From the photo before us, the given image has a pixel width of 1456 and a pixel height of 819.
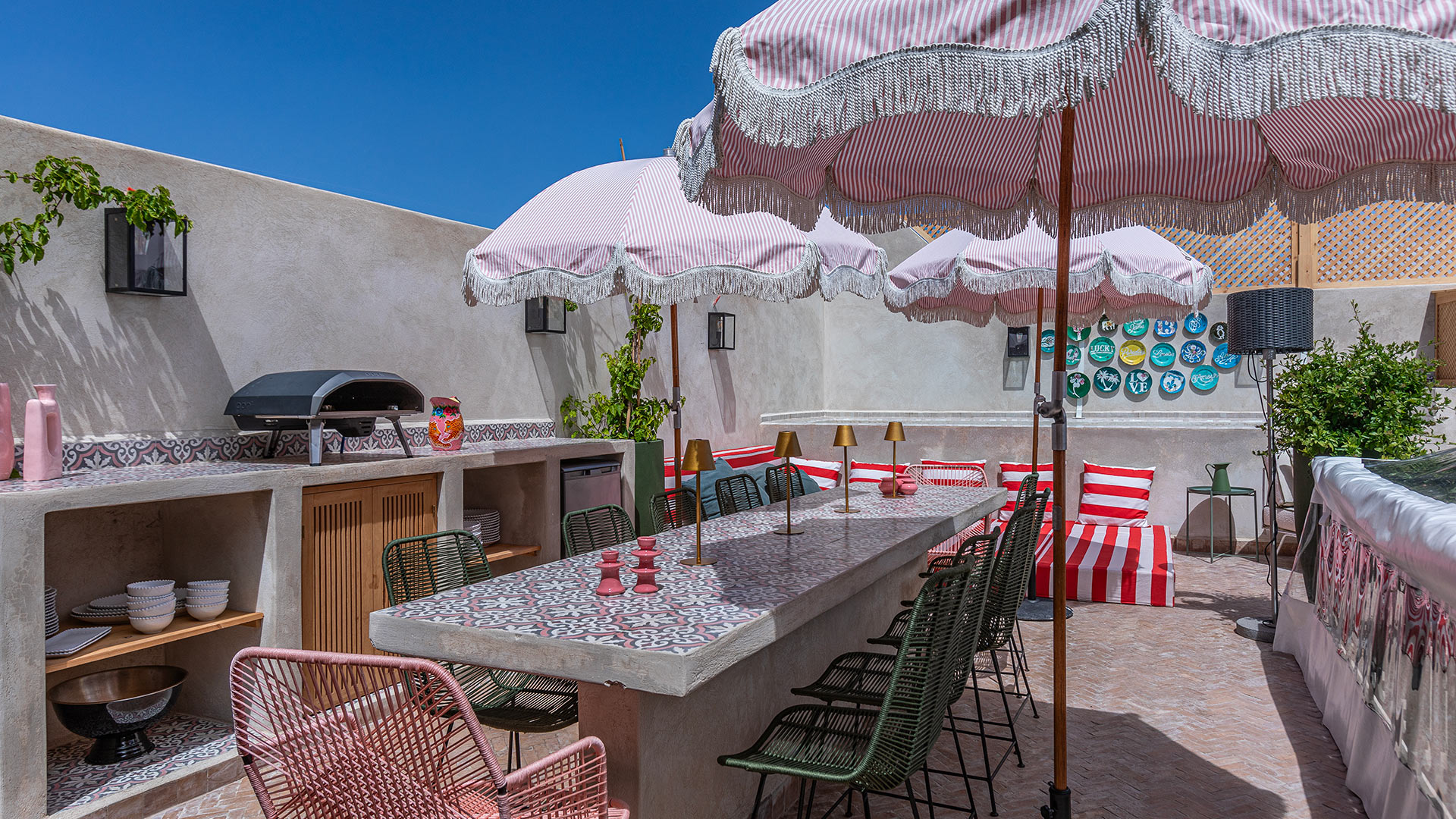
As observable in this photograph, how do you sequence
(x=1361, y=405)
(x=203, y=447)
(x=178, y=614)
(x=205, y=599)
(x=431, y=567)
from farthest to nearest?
(x=1361, y=405), (x=203, y=447), (x=178, y=614), (x=205, y=599), (x=431, y=567)

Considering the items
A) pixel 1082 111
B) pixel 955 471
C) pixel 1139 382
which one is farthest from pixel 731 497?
pixel 1139 382

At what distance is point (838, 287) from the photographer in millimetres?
4367

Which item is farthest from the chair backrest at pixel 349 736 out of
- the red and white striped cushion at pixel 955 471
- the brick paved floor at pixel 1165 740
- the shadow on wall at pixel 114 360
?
the red and white striped cushion at pixel 955 471

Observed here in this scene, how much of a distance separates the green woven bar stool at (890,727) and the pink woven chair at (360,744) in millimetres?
656

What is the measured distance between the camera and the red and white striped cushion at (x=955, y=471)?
8.41 metres

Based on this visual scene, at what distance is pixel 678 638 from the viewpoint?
2.13 metres

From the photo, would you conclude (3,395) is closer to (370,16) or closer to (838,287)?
(838,287)

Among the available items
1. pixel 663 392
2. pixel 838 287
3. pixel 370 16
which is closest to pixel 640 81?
pixel 370 16

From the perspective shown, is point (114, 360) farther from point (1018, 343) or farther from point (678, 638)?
point (1018, 343)

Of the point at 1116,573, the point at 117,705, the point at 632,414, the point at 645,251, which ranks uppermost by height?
the point at 645,251

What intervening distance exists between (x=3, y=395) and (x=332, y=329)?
1.77 m

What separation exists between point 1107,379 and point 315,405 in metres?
8.36

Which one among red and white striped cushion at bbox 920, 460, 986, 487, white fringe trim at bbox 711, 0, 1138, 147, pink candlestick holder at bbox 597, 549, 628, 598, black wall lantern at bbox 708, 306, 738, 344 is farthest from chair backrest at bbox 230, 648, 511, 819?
red and white striped cushion at bbox 920, 460, 986, 487

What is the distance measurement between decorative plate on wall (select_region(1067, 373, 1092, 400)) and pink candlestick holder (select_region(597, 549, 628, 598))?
8089mm
